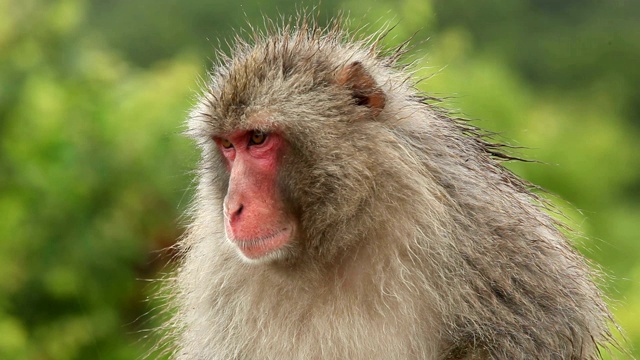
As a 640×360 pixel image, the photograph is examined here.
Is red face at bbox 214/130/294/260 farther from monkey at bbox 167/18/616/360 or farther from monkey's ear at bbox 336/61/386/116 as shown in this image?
monkey's ear at bbox 336/61/386/116

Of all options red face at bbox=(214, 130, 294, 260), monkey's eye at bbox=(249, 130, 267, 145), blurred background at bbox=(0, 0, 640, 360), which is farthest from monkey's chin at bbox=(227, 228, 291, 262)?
blurred background at bbox=(0, 0, 640, 360)

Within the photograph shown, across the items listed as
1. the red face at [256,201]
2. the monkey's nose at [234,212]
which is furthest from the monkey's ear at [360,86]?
the monkey's nose at [234,212]

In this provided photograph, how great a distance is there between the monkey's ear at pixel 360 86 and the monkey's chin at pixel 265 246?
58 centimetres

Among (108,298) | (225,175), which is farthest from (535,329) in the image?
(108,298)

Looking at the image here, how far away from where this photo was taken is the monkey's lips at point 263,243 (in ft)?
12.6

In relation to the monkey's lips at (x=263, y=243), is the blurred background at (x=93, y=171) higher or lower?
lower

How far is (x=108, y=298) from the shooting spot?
915cm

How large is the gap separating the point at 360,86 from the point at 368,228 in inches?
21.8

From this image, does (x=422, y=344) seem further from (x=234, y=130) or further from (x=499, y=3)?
(x=499, y=3)

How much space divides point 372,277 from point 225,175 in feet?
2.44

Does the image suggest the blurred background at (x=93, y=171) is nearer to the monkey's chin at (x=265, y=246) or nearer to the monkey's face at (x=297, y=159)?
the monkey's face at (x=297, y=159)

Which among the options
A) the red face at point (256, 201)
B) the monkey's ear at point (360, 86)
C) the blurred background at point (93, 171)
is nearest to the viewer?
the red face at point (256, 201)

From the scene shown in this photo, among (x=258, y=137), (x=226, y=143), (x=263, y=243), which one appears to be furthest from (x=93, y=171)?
(x=263, y=243)

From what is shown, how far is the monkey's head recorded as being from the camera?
3881mm
